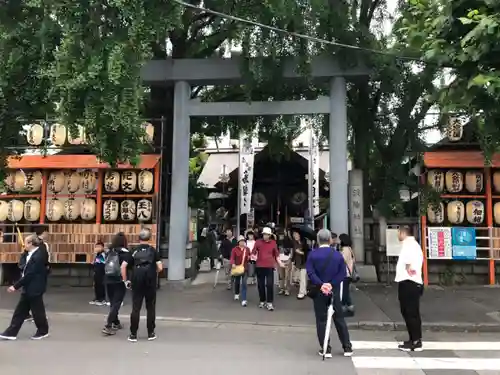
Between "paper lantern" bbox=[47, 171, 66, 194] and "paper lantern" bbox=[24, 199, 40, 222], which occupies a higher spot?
"paper lantern" bbox=[47, 171, 66, 194]

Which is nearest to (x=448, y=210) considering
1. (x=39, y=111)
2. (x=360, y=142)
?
(x=360, y=142)

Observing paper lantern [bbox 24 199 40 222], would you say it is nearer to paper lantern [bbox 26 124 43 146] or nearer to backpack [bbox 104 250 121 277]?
paper lantern [bbox 26 124 43 146]

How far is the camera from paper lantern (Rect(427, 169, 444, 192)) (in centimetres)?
1336

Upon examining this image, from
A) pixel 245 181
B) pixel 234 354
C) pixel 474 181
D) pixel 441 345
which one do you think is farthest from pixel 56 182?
pixel 474 181

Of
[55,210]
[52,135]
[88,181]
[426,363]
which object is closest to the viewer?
[426,363]

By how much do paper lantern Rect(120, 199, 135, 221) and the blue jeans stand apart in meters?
3.52

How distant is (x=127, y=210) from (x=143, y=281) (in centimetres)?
606

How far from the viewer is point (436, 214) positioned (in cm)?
1334

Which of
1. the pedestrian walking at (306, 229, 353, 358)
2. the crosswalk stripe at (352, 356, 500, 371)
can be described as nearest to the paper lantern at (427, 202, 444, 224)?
the crosswalk stripe at (352, 356, 500, 371)

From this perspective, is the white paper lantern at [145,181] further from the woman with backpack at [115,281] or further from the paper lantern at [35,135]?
the woman with backpack at [115,281]

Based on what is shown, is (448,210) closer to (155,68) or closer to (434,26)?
(434,26)

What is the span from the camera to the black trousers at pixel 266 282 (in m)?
10.5

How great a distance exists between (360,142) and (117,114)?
312 inches

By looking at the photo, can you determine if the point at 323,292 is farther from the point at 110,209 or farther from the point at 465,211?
the point at 110,209
